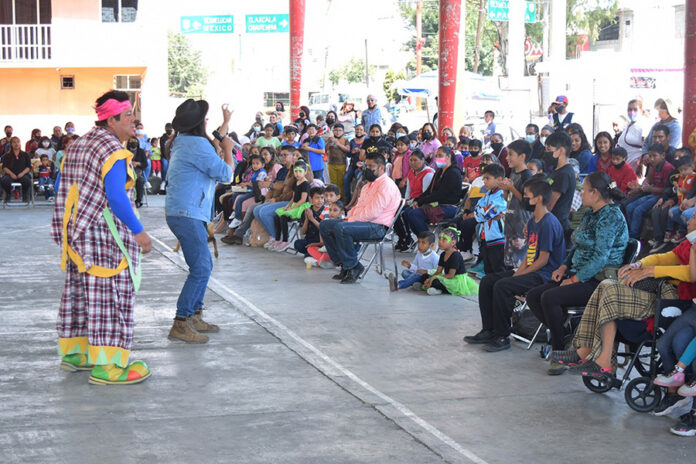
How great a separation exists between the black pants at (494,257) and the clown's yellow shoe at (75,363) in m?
4.90

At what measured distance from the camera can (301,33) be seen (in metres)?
26.7

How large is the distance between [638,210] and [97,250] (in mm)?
7685

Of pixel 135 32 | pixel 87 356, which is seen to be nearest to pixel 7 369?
pixel 87 356

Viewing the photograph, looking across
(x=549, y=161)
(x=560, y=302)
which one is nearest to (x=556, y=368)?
(x=560, y=302)

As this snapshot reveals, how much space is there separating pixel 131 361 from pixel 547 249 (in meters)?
3.32

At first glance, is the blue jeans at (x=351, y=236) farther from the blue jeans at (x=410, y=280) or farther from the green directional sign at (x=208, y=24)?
the green directional sign at (x=208, y=24)

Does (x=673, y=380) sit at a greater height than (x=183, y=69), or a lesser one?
lesser

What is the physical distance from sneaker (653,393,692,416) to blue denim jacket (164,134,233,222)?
3.70 m

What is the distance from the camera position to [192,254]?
25.4 ft

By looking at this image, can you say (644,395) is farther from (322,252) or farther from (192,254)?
(322,252)

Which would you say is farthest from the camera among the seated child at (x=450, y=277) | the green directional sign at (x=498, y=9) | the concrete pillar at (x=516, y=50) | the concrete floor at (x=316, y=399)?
the concrete pillar at (x=516, y=50)

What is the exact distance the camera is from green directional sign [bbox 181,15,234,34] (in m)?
31.5

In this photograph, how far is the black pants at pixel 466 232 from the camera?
12.1 meters

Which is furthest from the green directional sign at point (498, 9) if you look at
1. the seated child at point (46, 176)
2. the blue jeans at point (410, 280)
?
the blue jeans at point (410, 280)
